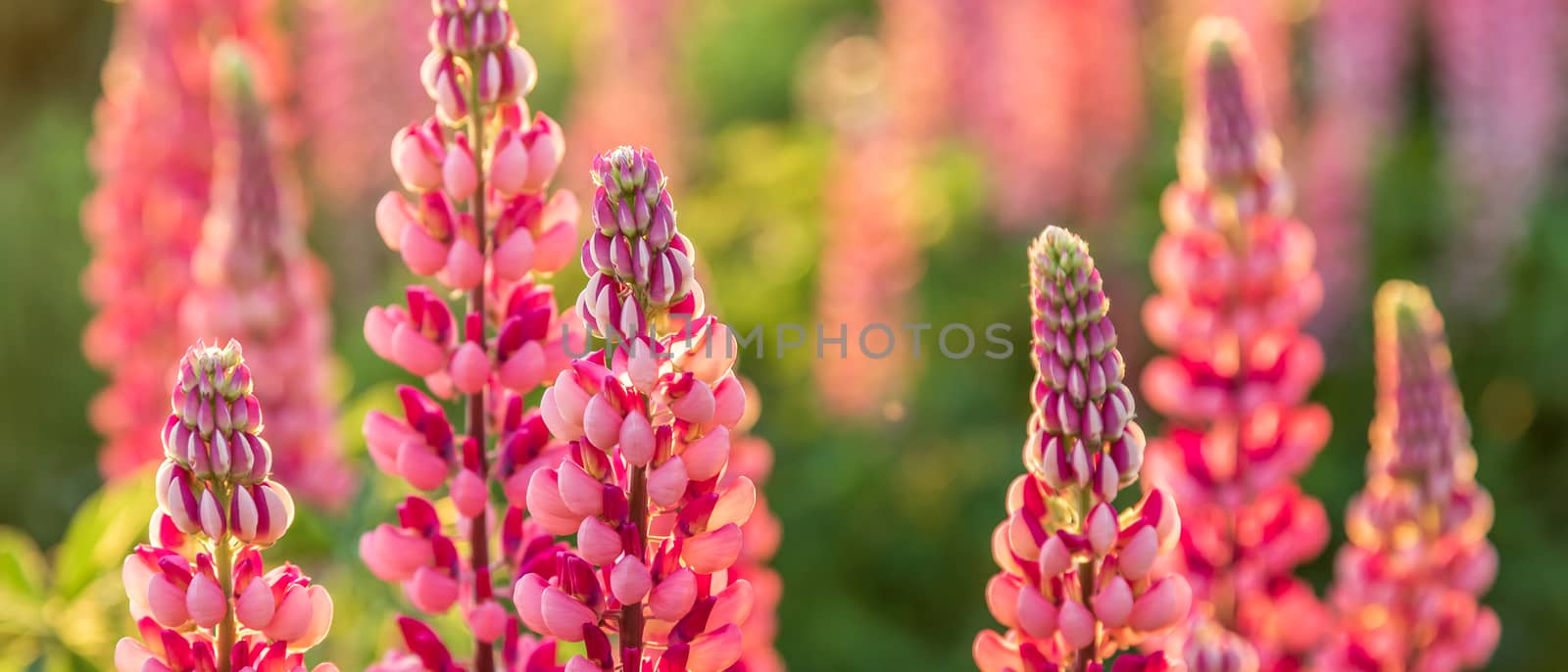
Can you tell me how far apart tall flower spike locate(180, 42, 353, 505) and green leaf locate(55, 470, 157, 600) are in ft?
1.72

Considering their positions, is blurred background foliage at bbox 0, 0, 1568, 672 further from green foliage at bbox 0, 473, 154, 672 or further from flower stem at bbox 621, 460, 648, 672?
flower stem at bbox 621, 460, 648, 672

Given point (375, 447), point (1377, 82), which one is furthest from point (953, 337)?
point (375, 447)

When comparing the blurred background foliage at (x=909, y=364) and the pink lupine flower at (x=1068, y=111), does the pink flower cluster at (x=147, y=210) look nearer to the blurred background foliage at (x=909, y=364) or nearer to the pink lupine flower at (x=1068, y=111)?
the blurred background foliage at (x=909, y=364)

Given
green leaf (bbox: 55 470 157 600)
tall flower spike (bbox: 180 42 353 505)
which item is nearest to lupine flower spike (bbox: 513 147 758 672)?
green leaf (bbox: 55 470 157 600)

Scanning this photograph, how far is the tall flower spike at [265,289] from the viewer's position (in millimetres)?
2576

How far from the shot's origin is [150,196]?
305 centimetres

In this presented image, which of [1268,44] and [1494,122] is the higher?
[1268,44]

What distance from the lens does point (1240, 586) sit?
1869mm

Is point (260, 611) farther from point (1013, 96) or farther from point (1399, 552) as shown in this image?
point (1013, 96)

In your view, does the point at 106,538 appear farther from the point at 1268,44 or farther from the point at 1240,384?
the point at 1268,44

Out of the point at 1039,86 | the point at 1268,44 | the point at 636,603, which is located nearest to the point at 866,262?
the point at 1039,86

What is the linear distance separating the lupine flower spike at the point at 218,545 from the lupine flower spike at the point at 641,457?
0.17 metres

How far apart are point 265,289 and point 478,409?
1417 millimetres

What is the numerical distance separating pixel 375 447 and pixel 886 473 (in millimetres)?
3205
